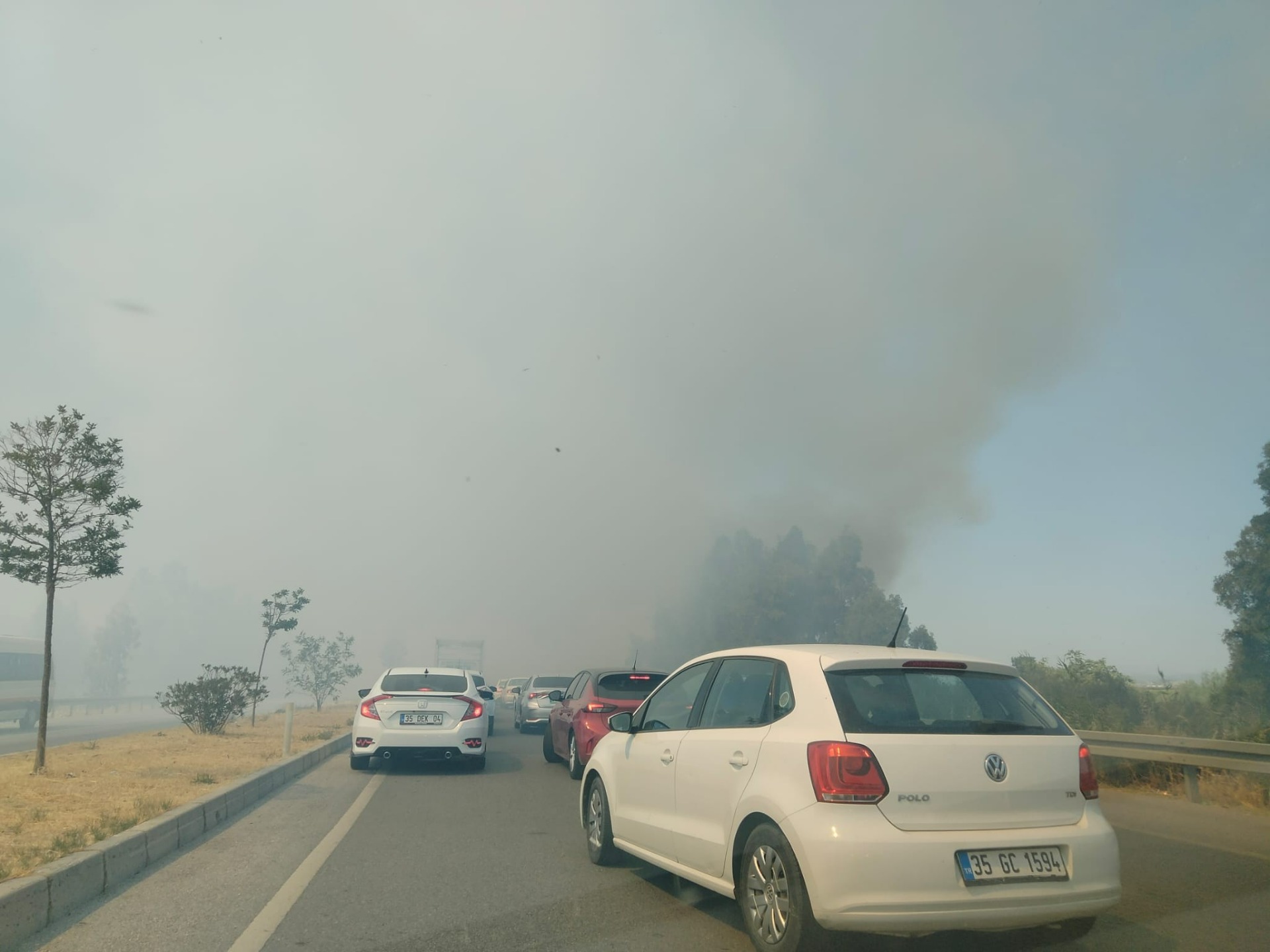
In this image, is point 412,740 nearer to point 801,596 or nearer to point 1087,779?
point 1087,779

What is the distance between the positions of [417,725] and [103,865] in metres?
6.83

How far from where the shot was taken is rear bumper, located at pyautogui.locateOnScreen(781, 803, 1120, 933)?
162 inches

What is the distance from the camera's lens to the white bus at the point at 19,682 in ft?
116

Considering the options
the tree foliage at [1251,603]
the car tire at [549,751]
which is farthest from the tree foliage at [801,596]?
the car tire at [549,751]

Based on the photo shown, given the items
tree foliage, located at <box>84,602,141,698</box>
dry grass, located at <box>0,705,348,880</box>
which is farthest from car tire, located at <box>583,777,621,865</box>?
tree foliage, located at <box>84,602,141,698</box>

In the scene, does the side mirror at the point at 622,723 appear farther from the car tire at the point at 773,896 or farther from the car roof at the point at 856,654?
the car tire at the point at 773,896

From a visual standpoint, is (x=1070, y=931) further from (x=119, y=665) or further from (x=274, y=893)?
(x=119, y=665)

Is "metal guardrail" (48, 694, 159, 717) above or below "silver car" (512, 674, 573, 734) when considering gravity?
below

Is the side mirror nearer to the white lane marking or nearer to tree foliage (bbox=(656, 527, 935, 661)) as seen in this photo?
the white lane marking

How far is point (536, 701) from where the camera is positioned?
925 inches

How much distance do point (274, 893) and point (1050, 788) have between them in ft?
16.2

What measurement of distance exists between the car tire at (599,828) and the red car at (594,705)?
3.93m

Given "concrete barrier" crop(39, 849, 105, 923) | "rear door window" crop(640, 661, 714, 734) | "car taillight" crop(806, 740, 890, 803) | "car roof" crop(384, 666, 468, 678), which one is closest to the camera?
"car taillight" crop(806, 740, 890, 803)

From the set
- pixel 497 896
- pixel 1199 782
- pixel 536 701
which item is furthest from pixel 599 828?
pixel 536 701
